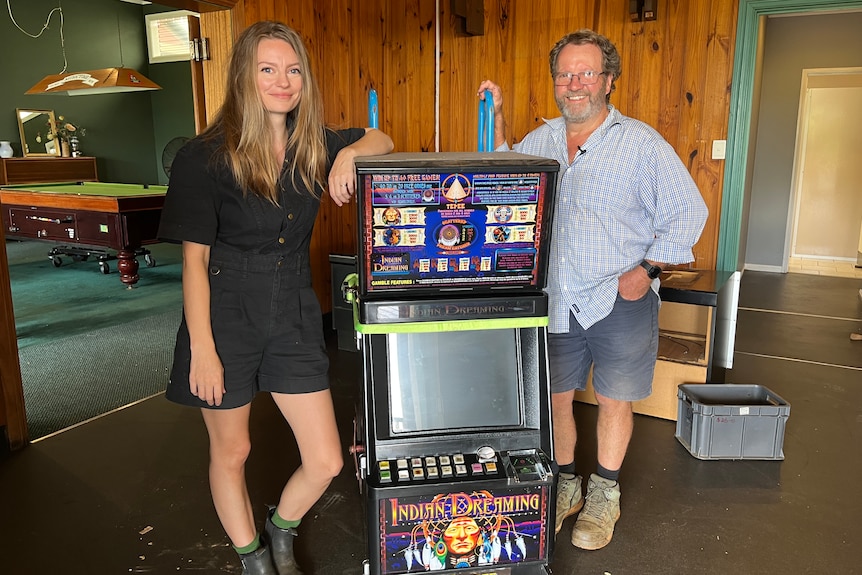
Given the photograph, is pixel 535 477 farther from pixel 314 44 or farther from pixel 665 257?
pixel 314 44

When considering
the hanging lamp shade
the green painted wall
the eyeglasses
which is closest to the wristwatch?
the eyeglasses

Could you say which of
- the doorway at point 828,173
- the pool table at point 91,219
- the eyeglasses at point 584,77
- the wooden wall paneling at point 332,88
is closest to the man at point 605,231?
the eyeglasses at point 584,77

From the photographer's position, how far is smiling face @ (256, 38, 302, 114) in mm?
1469

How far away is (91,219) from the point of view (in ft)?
16.5

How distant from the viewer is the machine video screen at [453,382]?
1707 mm

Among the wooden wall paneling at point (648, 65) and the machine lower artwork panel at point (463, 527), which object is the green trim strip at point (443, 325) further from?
the wooden wall paneling at point (648, 65)

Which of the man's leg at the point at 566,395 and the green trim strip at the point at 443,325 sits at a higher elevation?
the green trim strip at the point at 443,325

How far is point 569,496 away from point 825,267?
623cm

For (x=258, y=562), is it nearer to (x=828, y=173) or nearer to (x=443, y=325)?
(x=443, y=325)

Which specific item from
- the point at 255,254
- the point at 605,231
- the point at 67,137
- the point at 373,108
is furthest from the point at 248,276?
the point at 67,137

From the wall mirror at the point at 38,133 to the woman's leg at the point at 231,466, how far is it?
332 inches

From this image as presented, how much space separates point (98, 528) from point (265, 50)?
1661mm

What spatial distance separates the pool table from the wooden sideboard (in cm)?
276

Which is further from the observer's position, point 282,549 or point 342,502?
point 342,502
